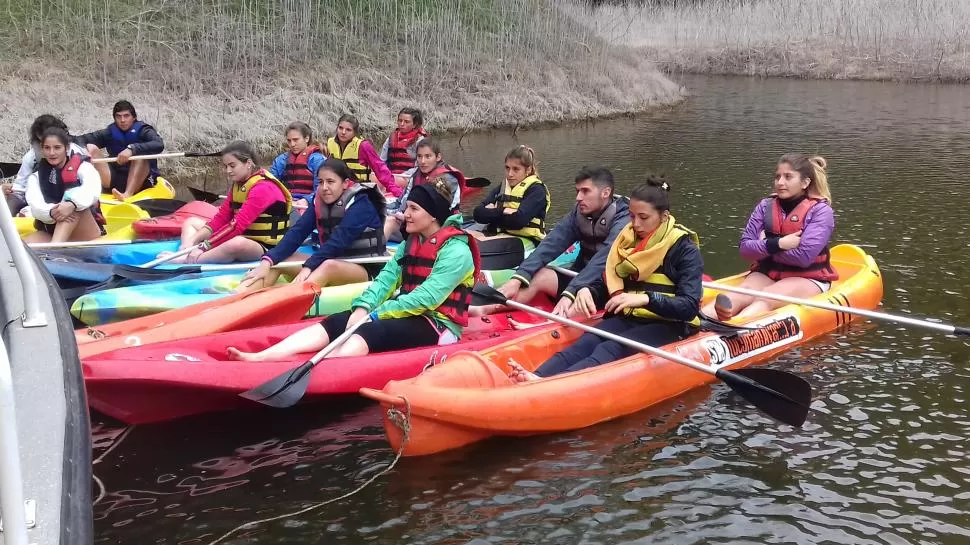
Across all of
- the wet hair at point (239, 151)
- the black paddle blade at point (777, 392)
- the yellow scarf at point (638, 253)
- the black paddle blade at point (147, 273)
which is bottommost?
the black paddle blade at point (777, 392)

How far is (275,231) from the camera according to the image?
720 cm

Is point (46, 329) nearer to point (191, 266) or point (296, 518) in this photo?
point (296, 518)

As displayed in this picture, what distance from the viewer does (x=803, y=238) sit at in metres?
6.26

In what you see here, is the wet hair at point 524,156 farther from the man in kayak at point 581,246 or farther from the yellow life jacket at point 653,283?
the yellow life jacket at point 653,283

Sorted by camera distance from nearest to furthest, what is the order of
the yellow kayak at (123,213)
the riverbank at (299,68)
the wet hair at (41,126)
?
the wet hair at (41,126), the yellow kayak at (123,213), the riverbank at (299,68)

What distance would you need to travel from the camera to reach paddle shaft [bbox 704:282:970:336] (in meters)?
5.43

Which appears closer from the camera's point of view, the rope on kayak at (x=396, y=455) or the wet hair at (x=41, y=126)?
the rope on kayak at (x=396, y=455)

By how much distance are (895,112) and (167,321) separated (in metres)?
17.4

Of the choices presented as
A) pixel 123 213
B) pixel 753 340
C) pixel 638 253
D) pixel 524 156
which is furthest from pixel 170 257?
pixel 753 340

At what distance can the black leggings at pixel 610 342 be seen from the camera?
507 cm

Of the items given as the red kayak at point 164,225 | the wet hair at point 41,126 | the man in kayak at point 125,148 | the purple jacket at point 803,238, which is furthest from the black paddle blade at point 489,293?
the man in kayak at point 125,148

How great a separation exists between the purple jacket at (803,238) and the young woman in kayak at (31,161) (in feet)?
17.6

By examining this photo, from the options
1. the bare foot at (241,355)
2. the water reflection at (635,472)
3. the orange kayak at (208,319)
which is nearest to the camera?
the water reflection at (635,472)

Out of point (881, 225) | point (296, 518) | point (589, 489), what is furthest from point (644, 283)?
point (881, 225)
